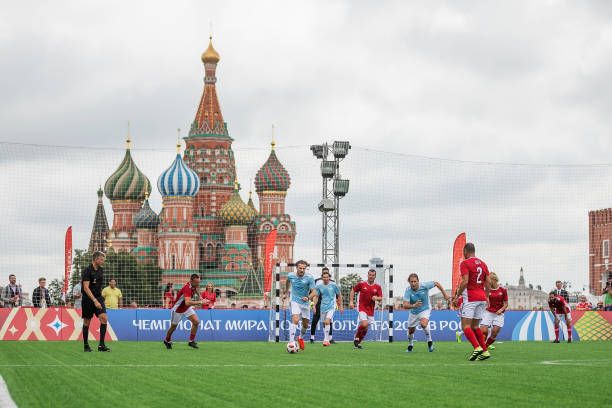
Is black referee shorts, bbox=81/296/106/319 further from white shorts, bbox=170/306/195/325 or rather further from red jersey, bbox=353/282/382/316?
red jersey, bbox=353/282/382/316

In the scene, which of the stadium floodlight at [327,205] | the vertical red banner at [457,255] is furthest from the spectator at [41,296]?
the stadium floodlight at [327,205]

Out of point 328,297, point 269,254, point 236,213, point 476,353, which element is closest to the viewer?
point 476,353

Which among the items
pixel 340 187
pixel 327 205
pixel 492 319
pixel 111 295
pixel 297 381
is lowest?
pixel 297 381

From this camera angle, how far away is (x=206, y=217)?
113250 mm

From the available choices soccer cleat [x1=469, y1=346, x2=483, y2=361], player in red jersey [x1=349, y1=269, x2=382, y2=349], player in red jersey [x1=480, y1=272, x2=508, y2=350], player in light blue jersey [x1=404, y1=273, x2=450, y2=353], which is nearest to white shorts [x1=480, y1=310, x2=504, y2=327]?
player in red jersey [x1=480, y1=272, x2=508, y2=350]

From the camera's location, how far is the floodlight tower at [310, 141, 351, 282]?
38.7 m

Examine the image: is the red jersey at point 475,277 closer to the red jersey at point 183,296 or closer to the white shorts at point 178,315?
the red jersey at point 183,296

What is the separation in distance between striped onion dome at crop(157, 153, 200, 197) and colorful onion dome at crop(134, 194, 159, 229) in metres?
9.68

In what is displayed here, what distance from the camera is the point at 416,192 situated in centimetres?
3453

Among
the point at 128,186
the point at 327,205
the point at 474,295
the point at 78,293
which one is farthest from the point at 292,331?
the point at 128,186

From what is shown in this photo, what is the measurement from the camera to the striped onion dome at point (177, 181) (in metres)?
105

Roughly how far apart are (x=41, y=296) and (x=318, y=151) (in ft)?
53.7

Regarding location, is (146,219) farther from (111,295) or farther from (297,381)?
(297,381)

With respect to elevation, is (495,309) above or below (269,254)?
below
